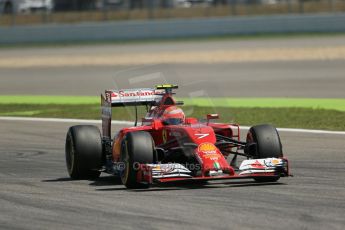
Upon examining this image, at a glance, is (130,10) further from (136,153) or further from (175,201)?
(175,201)

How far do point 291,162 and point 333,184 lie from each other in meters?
2.36

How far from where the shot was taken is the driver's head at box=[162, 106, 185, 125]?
11783mm

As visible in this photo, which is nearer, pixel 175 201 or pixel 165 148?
pixel 175 201

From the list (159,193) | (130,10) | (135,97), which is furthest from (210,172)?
(130,10)

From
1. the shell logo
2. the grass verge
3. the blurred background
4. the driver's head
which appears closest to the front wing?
the shell logo

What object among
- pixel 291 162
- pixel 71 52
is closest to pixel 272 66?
pixel 71 52

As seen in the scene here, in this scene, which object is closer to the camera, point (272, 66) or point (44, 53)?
point (272, 66)

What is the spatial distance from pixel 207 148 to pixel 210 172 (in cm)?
37

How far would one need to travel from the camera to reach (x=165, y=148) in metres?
11.6

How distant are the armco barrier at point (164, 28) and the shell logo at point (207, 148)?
108 ft

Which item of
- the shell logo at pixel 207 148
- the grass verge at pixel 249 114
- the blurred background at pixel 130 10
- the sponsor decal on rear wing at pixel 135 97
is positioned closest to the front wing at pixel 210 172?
the shell logo at pixel 207 148

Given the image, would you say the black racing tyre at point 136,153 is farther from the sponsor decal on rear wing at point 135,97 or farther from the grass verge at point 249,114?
the grass verge at point 249,114

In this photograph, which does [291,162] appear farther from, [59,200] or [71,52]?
[71,52]

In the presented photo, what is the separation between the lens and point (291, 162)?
13.6m
